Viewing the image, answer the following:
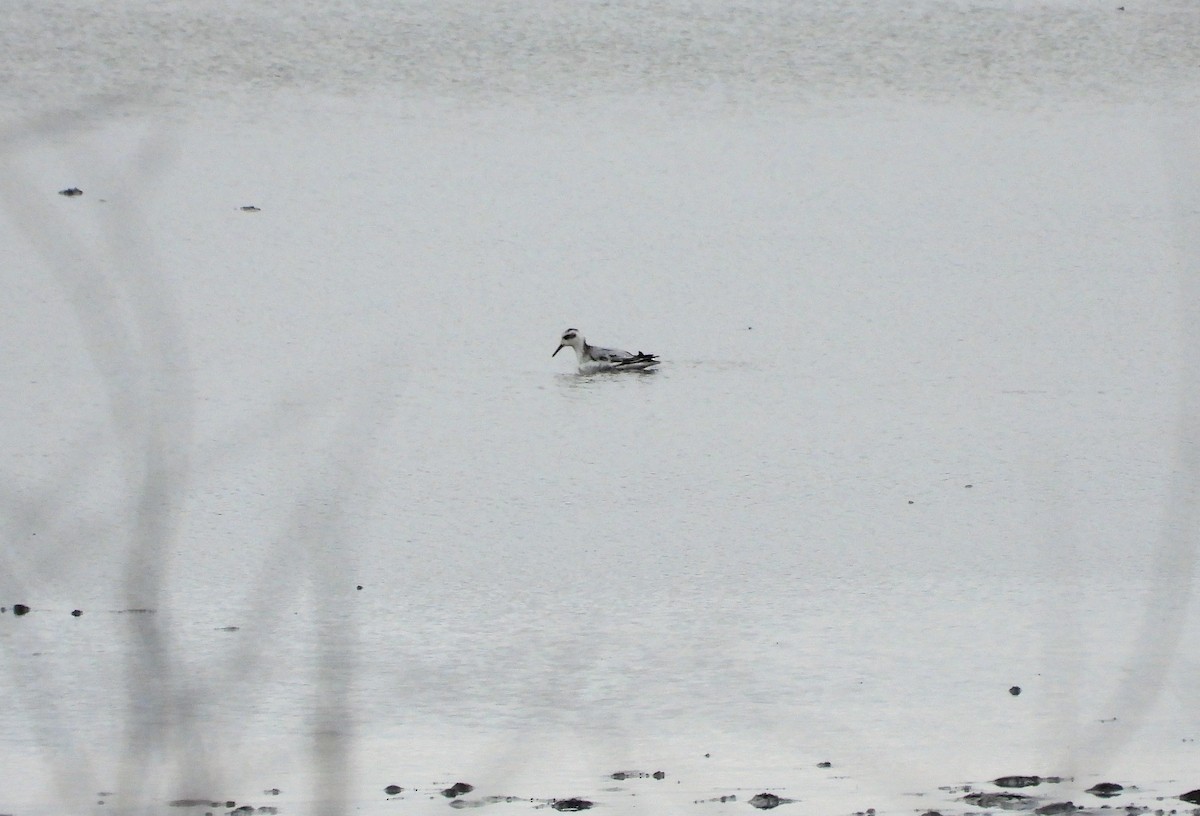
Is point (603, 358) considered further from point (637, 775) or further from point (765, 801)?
point (765, 801)

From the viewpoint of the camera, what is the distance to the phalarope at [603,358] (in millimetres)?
6773

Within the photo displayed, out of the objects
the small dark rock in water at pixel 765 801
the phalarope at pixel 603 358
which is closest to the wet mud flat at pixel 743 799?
the small dark rock in water at pixel 765 801

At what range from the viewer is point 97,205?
26.6 ft

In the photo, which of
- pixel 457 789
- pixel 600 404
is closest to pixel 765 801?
pixel 457 789

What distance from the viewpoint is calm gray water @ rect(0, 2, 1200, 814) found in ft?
11.9

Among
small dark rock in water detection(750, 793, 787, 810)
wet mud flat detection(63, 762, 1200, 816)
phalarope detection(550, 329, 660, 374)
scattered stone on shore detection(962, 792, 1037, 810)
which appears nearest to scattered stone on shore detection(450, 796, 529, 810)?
wet mud flat detection(63, 762, 1200, 816)

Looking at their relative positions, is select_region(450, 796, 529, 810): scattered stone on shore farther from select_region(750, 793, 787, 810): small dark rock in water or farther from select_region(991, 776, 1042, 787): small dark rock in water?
select_region(991, 776, 1042, 787): small dark rock in water

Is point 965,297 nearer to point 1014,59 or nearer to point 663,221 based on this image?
point 663,221

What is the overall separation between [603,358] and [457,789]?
363 centimetres

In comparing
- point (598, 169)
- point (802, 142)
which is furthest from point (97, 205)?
point (802, 142)

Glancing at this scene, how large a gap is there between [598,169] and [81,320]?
2919 millimetres

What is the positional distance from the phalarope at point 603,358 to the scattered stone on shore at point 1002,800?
369 cm

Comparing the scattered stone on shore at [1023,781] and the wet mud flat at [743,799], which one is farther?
the scattered stone on shore at [1023,781]

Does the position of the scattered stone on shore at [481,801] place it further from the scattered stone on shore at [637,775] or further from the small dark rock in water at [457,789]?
the scattered stone on shore at [637,775]
